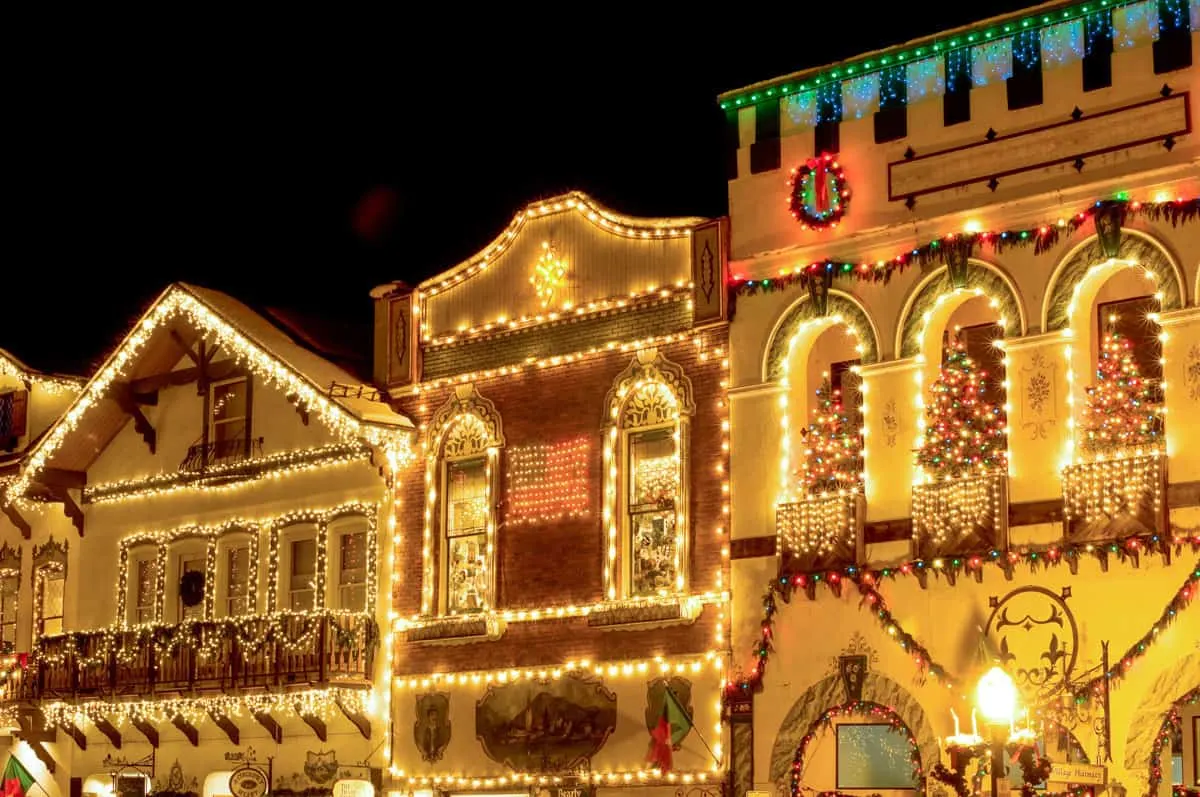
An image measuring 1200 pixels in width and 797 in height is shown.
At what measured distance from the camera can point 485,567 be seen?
28.4 m

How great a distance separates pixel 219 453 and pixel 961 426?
45.5 ft

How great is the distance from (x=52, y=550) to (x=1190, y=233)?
21.2 metres

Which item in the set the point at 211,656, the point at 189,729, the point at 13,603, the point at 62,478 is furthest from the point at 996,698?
the point at 13,603

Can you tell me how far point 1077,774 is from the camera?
65.1 feet

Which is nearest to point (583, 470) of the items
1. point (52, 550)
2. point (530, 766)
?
point (530, 766)

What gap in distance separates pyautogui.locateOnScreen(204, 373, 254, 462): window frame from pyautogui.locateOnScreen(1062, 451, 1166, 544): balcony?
48.3 feet

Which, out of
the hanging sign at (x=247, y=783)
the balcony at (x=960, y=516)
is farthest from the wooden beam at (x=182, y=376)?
the balcony at (x=960, y=516)

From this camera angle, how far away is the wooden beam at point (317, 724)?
29984 millimetres

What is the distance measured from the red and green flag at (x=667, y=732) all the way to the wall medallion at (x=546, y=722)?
791 millimetres

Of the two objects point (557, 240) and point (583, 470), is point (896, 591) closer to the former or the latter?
point (583, 470)

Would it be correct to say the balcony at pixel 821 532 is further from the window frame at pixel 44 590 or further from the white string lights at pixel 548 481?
the window frame at pixel 44 590

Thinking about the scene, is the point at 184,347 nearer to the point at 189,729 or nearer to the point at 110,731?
the point at 189,729

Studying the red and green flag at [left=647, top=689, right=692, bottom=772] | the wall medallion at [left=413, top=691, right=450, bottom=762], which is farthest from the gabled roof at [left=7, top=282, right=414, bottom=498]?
the red and green flag at [left=647, top=689, right=692, bottom=772]

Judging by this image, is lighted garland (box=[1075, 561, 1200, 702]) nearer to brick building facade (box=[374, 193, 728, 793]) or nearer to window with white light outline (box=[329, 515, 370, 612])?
brick building facade (box=[374, 193, 728, 793])
